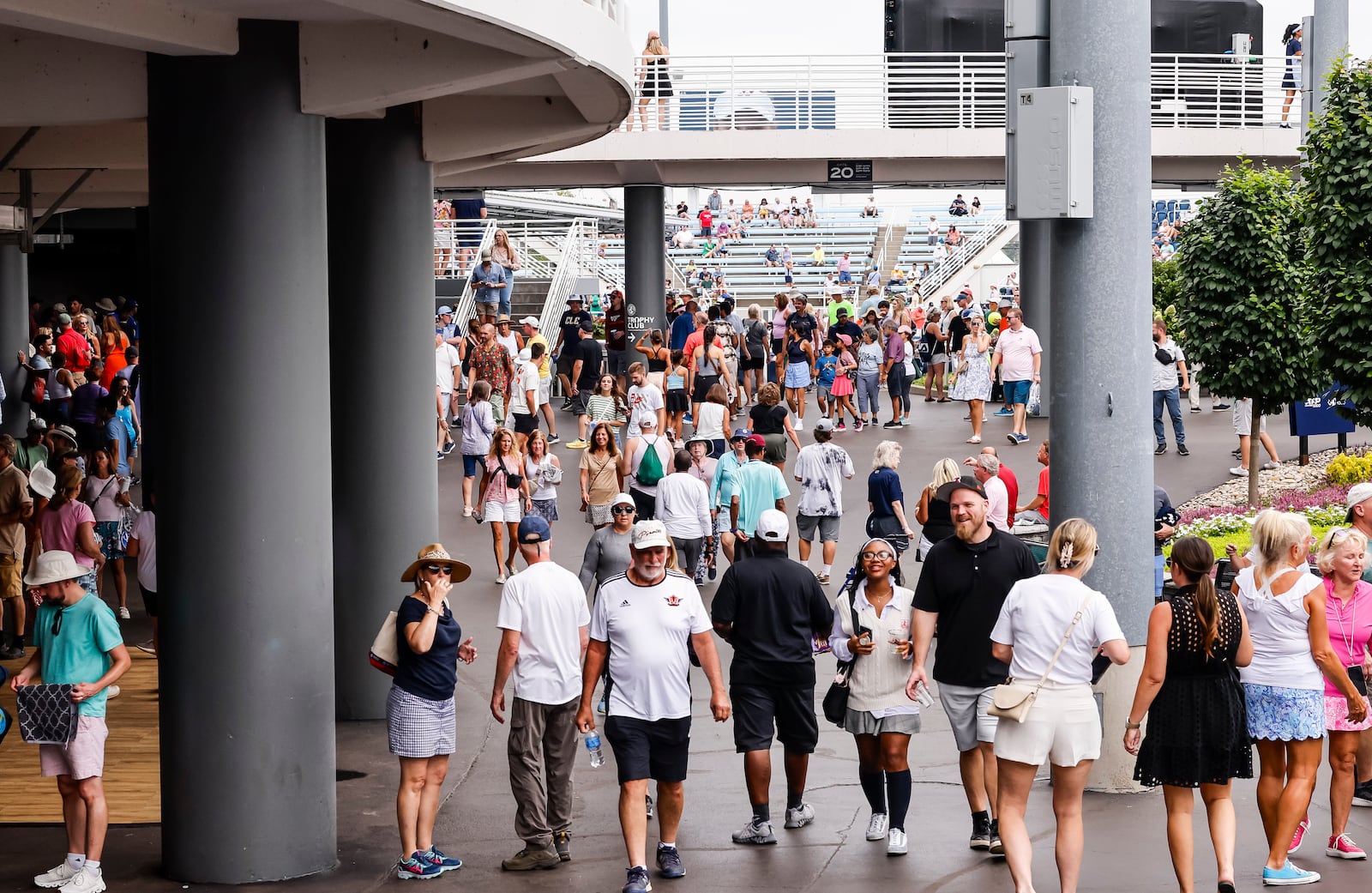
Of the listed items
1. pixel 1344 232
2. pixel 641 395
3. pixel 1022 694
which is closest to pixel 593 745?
pixel 1022 694

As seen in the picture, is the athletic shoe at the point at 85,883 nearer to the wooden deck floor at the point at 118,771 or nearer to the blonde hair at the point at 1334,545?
the wooden deck floor at the point at 118,771

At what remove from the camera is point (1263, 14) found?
32.3m

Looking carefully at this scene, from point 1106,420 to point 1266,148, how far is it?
20.5 m

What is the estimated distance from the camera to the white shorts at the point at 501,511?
16438 mm

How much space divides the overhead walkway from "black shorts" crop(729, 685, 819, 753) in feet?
62.3

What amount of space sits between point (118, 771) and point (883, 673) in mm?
5141

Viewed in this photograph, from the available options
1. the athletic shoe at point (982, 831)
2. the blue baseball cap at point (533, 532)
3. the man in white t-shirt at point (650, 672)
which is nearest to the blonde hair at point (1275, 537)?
the athletic shoe at point (982, 831)

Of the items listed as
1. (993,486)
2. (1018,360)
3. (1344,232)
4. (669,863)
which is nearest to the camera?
(669,863)

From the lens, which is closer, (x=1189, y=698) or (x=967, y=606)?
(x=1189, y=698)

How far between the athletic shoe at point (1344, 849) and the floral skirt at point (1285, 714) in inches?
29.0

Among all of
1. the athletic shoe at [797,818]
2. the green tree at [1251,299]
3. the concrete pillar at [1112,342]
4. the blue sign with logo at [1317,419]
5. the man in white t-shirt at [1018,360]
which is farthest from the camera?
the man in white t-shirt at [1018,360]

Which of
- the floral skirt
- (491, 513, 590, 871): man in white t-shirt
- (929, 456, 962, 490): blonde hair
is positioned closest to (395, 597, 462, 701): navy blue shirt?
(491, 513, 590, 871): man in white t-shirt

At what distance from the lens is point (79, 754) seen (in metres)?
7.95

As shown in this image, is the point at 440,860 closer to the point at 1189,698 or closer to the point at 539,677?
the point at 539,677
